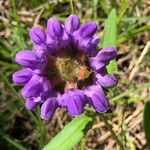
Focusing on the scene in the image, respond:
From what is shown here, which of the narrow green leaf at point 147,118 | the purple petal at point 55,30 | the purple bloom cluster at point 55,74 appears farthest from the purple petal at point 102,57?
the narrow green leaf at point 147,118

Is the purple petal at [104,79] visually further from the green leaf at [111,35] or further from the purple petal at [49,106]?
the green leaf at [111,35]

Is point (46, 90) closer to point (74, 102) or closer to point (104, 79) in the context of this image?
point (74, 102)

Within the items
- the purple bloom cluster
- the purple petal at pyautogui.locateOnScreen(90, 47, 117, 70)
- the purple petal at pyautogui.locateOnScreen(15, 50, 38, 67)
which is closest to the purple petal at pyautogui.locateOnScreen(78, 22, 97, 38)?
the purple bloom cluster

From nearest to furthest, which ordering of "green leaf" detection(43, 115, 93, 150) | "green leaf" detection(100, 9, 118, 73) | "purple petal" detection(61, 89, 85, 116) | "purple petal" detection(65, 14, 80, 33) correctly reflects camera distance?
"purple petal" detection(61, 89, 85, 116) < "purple petal" detection(65, 14, 80, 33) < "green leaf" detection(43, 115, 93, 150) < "green leaf" detection(100, 9, 118, 73)

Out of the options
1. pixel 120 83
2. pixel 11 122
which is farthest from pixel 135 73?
pixel 11 122

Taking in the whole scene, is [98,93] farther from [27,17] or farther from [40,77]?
[27,17]

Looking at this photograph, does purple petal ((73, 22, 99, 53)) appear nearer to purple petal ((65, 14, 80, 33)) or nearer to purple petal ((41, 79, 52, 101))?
purple petal ((65, 14, 80, 33))
